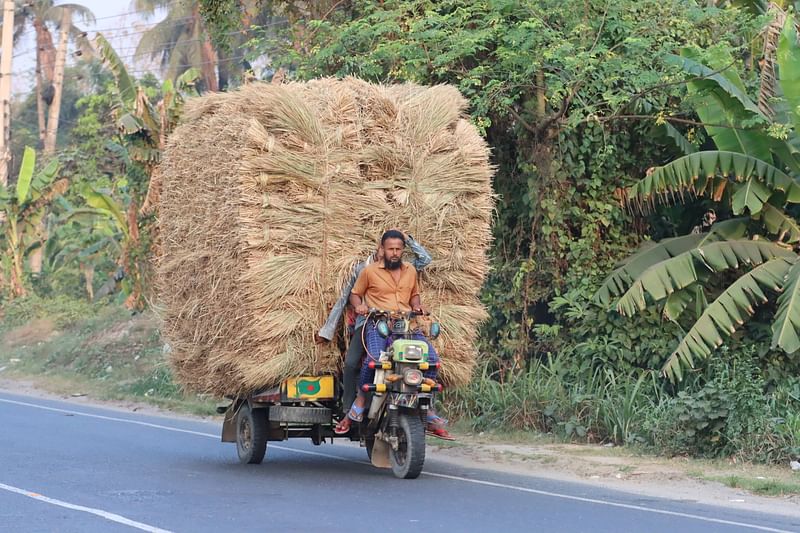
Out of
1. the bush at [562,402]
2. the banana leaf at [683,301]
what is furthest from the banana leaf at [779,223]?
the bush at [562,402]

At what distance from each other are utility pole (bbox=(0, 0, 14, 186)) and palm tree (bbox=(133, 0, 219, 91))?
825cm

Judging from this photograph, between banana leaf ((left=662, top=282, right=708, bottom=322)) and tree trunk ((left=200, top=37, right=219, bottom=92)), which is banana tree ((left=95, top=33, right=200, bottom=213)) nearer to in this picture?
banana leaf ((left=662, top=282, right=708, bottom=322))

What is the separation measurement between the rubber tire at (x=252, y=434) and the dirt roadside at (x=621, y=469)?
2031mm

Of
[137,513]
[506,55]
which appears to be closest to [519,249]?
[506,55]

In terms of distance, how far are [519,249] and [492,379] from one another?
1752 millimetres

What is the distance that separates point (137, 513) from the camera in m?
8.29

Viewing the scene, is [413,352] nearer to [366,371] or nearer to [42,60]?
[366,371]

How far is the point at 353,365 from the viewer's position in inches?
397

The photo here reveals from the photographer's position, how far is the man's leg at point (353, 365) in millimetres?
10091

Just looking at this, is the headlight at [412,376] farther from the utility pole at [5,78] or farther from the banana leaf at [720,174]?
the utility pole at [5,78]

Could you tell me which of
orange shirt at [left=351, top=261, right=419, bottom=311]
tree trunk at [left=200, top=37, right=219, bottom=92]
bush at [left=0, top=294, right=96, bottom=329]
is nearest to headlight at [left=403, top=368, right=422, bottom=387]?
orange shirt at [left=351, top=261, right=419, bottom=311]

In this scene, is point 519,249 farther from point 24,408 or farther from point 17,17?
point 17,17

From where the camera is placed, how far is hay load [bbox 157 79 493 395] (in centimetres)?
1013

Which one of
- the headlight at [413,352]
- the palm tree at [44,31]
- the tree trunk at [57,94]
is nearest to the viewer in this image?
the headlight at [413,352]
